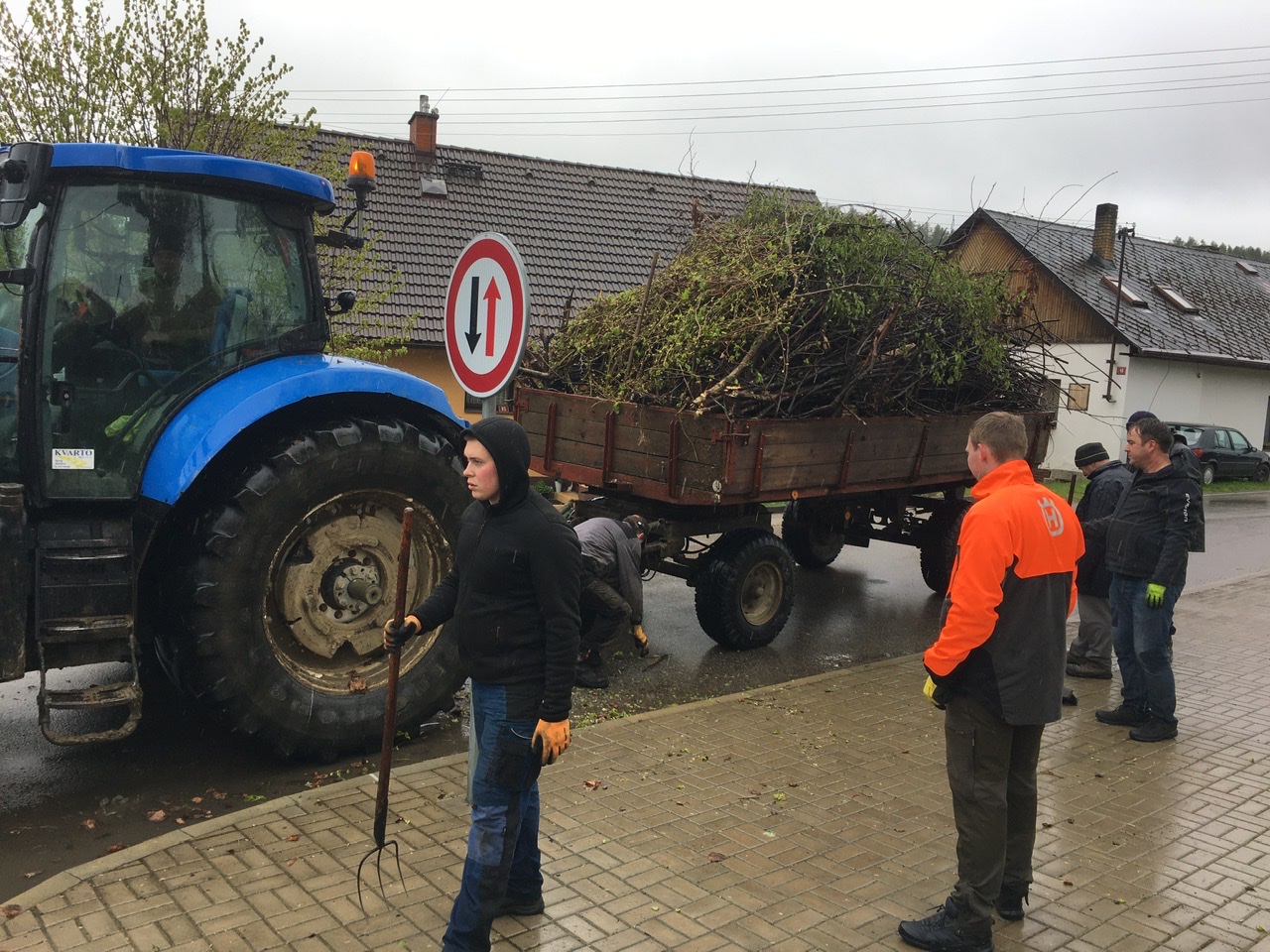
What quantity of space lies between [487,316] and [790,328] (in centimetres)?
331

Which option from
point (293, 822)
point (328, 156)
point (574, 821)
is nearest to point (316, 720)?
point (293, 822)

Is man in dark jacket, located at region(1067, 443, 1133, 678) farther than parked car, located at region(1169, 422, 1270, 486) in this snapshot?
No

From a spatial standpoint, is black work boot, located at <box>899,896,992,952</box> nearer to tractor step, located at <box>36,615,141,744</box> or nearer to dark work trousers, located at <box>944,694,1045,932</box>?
dark work trousers, located at <box>944,694,1045,932</box>

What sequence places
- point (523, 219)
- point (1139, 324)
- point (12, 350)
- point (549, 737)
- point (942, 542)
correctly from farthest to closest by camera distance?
1. point (1139, 324)
2. point (523, 219)
3. point (942, 542)
4. point (12, 350)
5. point (549, 737)

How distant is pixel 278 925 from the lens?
3.52 meters

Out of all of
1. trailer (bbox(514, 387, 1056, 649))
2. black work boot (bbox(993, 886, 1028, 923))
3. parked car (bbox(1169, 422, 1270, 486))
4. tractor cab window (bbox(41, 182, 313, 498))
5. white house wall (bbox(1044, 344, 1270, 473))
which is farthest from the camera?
white house wall (bbox(1044, 344, 1270, 473))

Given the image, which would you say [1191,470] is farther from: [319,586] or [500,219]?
[500,219]

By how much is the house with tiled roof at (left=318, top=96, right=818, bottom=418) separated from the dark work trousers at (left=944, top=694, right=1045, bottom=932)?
1267cm

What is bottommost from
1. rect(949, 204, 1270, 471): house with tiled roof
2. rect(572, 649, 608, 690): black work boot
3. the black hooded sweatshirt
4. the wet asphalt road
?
the wet asphalt road

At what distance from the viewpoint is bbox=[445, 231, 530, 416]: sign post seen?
4547 mm

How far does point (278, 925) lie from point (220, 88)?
8.83m

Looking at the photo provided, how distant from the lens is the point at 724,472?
6.79 meters

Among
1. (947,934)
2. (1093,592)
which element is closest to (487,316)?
(947,934)

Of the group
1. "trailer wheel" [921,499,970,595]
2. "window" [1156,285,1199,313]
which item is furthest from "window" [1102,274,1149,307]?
"trailer wheel" [921,499,970,595]
